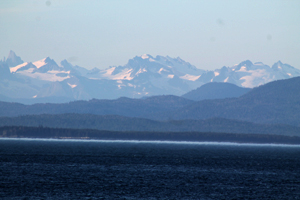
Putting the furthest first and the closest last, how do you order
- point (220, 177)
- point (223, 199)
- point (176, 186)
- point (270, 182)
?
1. point (220, 177)
2. point (270, 182)
3. point (176, 186)
4. point (223, 199)

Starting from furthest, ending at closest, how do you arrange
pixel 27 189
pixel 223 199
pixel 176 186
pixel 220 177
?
pixel 220 177
pixel 176 186
pixel 27 189
pixel 223 199

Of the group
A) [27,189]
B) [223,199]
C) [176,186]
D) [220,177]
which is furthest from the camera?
[220,177]

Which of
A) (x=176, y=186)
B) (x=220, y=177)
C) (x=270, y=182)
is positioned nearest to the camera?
(x=176, y=186)

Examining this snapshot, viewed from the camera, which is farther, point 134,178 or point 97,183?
point 134,178

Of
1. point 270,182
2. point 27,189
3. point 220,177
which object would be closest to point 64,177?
point 27,189

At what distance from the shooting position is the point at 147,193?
95.3 metres

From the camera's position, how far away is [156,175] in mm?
128875

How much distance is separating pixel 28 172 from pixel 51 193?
124 feet

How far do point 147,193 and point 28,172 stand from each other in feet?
146

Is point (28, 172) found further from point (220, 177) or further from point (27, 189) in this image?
point (220, 177)

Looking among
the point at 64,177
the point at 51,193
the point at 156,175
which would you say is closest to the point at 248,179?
the point at 156,175

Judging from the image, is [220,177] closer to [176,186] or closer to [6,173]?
[176,186]

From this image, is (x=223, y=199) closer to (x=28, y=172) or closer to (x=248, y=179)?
(x=248, y=179)

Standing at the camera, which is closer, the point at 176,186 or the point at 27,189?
the point at 27,189
